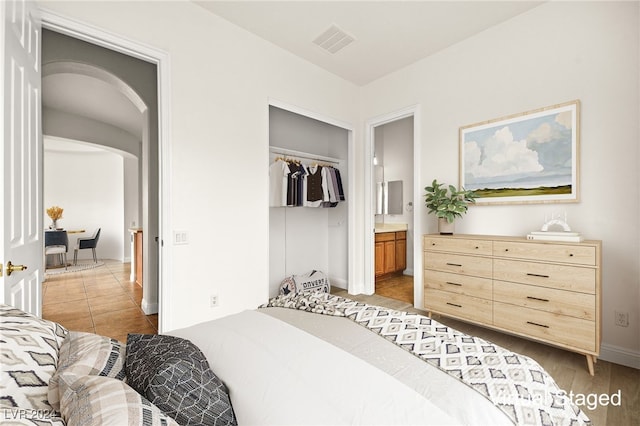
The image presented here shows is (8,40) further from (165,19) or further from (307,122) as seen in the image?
(307,122)

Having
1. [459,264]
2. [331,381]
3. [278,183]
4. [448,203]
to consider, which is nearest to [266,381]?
[331,381]

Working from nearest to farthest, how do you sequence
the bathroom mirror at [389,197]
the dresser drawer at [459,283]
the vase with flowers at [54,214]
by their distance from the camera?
the dresser drawer at [459,283] < the bathroom mirror at [389,197] < the vase with flowers at [54,214]

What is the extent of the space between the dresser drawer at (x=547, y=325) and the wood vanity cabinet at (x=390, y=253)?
211 cm

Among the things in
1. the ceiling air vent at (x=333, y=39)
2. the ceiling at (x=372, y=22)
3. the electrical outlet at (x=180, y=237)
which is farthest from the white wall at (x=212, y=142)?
the ceiling air vent at (x=333, y=39)

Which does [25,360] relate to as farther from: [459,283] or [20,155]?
[459,283]

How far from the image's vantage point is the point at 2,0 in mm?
1112

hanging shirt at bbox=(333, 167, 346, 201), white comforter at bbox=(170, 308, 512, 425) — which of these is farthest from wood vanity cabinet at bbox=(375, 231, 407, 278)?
white comforter at bbox=(170, 308, 512, 425)

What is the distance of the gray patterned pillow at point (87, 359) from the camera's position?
2.37ft

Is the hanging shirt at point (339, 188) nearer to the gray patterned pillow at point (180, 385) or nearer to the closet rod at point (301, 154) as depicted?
the closet rod at point (301, 154)

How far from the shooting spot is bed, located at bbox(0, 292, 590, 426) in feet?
2.14

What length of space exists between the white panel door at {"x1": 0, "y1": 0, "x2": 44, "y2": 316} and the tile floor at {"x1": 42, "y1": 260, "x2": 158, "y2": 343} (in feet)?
4.71

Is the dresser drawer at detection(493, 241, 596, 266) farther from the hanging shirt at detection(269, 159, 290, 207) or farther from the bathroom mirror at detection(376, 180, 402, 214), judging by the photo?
the bathroom mirror at detection(376, 180, 402, 214)

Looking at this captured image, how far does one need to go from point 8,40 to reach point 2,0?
0.53 ft

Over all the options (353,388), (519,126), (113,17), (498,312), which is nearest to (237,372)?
(353,388)
